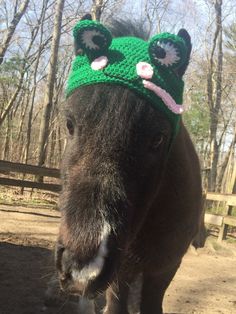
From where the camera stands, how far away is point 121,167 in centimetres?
183

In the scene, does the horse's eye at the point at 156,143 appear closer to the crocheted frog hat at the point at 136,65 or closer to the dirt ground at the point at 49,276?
the crocheted frog hat at the point at 136,65

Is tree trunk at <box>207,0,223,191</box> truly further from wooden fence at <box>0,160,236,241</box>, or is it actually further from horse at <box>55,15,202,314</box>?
horse at <box>55,15,202,314</box>

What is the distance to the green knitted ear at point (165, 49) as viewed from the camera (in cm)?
215

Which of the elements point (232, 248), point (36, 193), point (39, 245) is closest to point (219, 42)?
point (36, 193)

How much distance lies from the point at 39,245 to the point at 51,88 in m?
8.14

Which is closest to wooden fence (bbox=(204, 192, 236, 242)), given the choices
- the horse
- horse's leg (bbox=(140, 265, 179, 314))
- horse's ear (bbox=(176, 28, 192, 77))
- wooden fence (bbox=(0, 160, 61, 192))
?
wooden fence (bbox=(0, 160, 61, 192))

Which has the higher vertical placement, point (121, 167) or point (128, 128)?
point (128, 128)

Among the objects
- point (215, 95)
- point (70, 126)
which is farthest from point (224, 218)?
point (215, 95)

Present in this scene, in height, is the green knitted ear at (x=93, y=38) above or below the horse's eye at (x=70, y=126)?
above

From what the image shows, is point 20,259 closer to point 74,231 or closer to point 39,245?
point 39,245

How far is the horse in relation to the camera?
5.52 feet

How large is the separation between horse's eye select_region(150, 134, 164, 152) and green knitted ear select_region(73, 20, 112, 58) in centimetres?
55

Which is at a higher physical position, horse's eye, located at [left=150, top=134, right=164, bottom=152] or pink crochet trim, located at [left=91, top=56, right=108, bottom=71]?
pink crochet trim, located at [left=91, top=56, right=108, bottom=71]

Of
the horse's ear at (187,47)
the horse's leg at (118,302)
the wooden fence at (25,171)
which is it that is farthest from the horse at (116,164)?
the wooden fence at (25,171)
